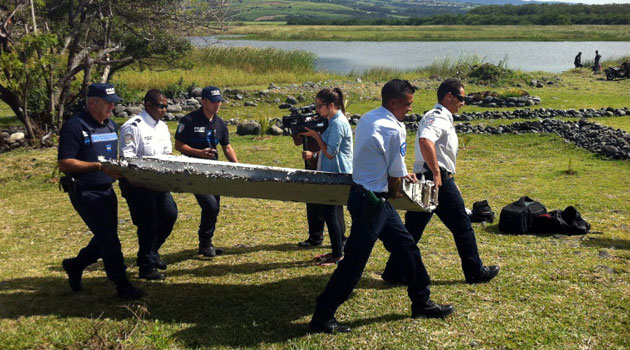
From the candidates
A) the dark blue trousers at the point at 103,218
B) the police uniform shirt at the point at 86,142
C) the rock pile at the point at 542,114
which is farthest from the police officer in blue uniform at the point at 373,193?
the rock pile at the point at 542,114

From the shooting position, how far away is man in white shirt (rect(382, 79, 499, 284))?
219 inches

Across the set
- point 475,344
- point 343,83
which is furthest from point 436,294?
point 343,83

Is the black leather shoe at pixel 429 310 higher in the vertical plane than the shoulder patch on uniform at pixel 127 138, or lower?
lower

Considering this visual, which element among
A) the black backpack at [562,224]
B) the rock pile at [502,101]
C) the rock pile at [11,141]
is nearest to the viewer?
the black backpack at [562,224]

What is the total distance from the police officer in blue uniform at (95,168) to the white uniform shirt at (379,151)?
224cm

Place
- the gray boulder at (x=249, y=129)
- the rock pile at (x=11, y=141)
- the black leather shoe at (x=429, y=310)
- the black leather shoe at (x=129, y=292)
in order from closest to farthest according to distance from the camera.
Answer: the black leather shoe at (x=429, y=310), the black leather shoe at (x=129, y=292), the rock pile at (x=11, y=141), the gray boulder at (x=249, y=129)

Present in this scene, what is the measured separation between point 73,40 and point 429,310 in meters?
16.0

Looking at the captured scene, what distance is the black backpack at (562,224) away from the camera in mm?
7770

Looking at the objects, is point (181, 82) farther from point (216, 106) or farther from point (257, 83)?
point (216, 106)

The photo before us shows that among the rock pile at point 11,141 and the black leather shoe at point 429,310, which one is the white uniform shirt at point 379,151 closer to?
the black leather shoe at point 429,310

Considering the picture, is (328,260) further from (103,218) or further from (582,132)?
(582,132)

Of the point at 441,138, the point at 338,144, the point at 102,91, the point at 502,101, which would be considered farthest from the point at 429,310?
the point at 502,101

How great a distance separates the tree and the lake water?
24457 millimetres

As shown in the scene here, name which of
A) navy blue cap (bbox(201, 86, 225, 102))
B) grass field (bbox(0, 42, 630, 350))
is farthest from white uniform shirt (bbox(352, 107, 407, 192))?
navy blue cap (bbox(201, 86, 225, 102))
